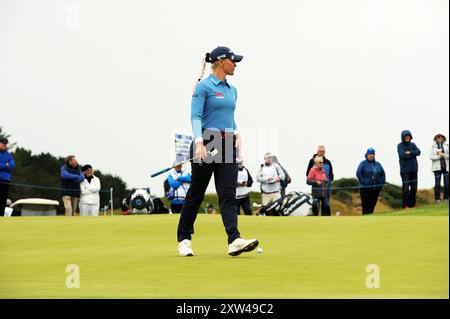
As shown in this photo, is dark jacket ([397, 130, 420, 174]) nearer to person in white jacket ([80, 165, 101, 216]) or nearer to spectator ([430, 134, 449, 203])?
spectator ([430, 134, 449, 203])

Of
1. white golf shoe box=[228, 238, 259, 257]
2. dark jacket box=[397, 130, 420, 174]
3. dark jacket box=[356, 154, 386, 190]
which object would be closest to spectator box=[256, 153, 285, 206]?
dark jacket box=[356, 154, 386, 190]

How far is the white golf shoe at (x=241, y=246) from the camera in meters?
11.7

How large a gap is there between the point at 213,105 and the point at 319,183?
40.5ft

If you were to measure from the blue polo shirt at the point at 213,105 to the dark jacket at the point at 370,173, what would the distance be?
1299 cm

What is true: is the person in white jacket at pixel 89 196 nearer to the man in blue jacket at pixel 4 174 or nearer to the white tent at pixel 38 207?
the man in blue jacket at pixel 4 174

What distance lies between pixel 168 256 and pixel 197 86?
1979 mm

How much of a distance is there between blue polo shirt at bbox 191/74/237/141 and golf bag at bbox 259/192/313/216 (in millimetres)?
10986

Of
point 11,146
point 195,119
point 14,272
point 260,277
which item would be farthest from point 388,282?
point 11,146

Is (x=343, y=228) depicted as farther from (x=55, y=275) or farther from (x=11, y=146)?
(x=11, y=146)

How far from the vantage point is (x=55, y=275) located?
10.6 m

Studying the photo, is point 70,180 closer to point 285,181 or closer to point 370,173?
point 285,181

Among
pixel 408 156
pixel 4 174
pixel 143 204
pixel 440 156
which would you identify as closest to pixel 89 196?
pixel 143 204

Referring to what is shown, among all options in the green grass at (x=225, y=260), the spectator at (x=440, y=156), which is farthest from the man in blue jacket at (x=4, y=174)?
the spectator at (x=440, y=156)

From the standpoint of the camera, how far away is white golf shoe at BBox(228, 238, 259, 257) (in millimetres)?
11664
